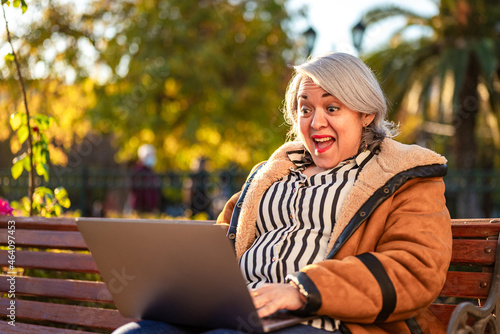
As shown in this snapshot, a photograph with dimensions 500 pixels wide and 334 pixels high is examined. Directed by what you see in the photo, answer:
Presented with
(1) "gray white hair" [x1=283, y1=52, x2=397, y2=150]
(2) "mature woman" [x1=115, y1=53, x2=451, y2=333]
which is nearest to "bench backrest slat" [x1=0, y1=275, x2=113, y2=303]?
(2) "mature woman" [x1=115, y1=53, x2=451, y2=333]

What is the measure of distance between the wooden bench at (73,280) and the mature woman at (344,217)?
24 centimetres

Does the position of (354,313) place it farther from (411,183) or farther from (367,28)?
(367,28)

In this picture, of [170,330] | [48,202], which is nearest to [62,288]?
[170,330]

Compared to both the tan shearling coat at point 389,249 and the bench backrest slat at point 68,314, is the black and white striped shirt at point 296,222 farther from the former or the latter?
the bench backrest slat at point 68,314

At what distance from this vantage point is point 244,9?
53.7 ft

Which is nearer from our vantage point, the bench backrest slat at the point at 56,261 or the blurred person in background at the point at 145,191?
the bench backrest slat at the point at 56,261

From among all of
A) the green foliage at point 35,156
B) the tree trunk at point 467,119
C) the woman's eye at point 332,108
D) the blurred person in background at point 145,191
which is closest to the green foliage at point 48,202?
the green foliage at point 35,156

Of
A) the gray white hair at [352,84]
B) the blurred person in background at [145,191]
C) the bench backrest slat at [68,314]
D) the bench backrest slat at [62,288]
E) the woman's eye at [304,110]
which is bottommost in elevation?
the blurred person in background at [145,191]

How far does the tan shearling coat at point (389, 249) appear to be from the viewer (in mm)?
2178

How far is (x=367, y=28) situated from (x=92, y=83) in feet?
21.5

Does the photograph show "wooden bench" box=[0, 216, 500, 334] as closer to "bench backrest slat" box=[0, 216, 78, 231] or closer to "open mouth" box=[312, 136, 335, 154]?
"bench backrest slat" box=[0, 216, 78, 231]

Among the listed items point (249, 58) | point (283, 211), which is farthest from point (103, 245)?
point (249, 58)

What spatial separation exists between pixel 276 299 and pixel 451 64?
10232 mm

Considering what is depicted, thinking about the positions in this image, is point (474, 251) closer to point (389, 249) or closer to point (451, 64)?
point (389, 249)
